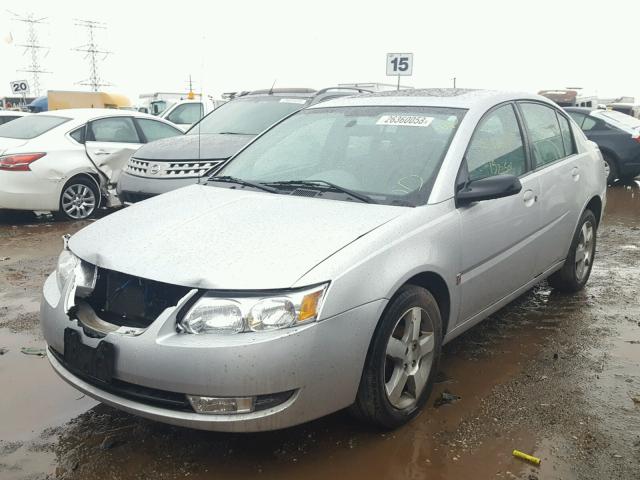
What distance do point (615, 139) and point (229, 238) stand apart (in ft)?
39.5

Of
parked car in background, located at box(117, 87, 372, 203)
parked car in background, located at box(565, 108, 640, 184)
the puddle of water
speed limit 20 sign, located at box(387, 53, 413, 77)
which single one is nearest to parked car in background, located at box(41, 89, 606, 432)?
the puddle of water

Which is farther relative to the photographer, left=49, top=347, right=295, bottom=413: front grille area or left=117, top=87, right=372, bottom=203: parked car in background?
left=117, top=87, right=372, bottom=203: parked car in background

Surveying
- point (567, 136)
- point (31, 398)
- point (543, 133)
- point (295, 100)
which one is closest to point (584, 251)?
point (567, 136)

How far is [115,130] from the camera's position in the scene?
9320 millimetres

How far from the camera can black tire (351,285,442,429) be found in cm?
283

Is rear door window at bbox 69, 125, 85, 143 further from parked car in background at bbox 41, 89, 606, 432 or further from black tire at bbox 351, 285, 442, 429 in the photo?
black tire at bbox 351, 285, 442, 429

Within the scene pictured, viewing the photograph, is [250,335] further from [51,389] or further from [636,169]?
[636,169]

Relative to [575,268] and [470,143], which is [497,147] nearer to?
[470,143]

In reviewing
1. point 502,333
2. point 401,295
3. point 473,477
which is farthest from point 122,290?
point 502,333

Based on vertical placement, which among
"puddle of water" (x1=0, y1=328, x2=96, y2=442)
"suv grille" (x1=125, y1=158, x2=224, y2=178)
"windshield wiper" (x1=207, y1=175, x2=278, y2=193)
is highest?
"windshield wiper" (x1=207, y1=175, x2=278, y2=193)

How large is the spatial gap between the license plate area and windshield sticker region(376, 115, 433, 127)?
2.12 metres

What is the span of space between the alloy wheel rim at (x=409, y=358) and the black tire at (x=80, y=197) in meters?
6.83

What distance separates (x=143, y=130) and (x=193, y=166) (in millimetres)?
2809

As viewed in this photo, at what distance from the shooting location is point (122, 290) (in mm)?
2820
